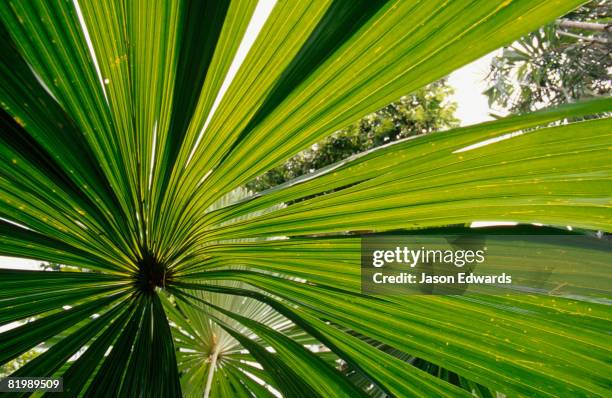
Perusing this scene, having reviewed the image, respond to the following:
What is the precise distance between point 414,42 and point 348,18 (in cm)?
14

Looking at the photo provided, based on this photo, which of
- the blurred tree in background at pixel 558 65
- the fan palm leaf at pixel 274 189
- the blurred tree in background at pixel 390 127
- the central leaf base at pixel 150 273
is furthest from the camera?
the blurred tree in background at pixel 558 65

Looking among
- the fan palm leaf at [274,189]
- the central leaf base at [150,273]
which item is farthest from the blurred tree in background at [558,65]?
the central leaf base at [150,273]

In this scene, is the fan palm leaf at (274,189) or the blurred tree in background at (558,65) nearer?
the fan palm leaf at (274,189)

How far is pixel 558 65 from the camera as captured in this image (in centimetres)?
845

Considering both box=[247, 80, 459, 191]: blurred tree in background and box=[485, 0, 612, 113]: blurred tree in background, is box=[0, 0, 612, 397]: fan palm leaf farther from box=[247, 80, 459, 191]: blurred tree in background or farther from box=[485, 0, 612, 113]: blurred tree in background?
box=[485, 0, 612, 113]: blurred tree in background

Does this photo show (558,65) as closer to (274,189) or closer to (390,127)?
(390,127)

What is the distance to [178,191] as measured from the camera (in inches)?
48.8

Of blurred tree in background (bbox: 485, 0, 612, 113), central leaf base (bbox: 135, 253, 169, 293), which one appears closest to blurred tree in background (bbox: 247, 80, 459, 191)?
blurred tree in background (bbox: 485, 0, 612, 113)

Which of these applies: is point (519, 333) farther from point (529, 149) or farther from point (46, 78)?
point (46, 78)

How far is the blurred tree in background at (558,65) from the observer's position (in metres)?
7.96

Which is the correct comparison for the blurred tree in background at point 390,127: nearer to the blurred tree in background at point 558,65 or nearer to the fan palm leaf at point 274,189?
the blurred tree in background at point 558,65

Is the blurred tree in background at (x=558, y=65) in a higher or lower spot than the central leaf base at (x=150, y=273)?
higher

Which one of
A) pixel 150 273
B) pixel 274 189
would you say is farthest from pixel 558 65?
pixel 150 273

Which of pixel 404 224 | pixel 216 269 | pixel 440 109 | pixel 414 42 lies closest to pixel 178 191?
pixel 216 269
